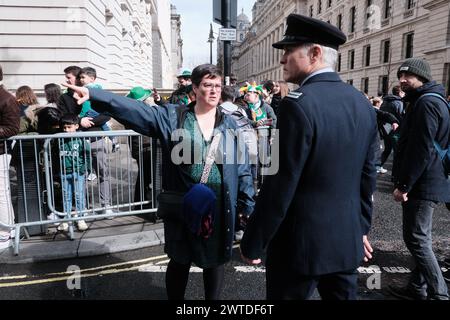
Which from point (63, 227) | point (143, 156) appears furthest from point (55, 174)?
point (143, 156)

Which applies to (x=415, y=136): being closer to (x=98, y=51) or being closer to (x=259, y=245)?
(x=259, y=245)

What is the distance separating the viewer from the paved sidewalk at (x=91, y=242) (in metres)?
3.98

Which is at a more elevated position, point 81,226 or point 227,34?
point 227,34

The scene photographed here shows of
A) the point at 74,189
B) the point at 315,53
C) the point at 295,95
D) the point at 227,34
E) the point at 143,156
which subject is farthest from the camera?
the point at 227,34

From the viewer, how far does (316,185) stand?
66.9 inches

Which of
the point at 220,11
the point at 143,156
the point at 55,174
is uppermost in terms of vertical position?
the point at 220,11

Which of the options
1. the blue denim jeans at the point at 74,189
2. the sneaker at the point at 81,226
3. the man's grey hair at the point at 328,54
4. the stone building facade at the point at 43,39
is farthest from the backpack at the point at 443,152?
the stone building facade at the point at 43,39

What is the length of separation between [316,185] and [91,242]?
343cm

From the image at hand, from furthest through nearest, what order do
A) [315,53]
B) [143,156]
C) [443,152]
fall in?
Result: 1. [143,156]
2. [443,152]
3. [315,53]

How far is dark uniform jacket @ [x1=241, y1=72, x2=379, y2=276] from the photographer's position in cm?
161

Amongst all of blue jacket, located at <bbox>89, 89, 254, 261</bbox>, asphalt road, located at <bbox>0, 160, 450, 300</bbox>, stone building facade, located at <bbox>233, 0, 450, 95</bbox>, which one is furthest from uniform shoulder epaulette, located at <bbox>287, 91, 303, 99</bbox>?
stone building facade, located at <bbox>233, 0, 450, 95</bbox>

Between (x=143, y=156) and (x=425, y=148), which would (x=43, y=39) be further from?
(x=425, y=148)

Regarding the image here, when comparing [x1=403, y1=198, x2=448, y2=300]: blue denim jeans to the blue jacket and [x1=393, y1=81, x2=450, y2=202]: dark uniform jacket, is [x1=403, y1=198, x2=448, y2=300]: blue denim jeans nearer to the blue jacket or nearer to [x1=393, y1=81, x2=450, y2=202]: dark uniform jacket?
[x1=393, y1=81, x2=450, y2=202]: dark uniform jacket

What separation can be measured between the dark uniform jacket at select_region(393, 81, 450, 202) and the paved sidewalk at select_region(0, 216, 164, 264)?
2.92m
